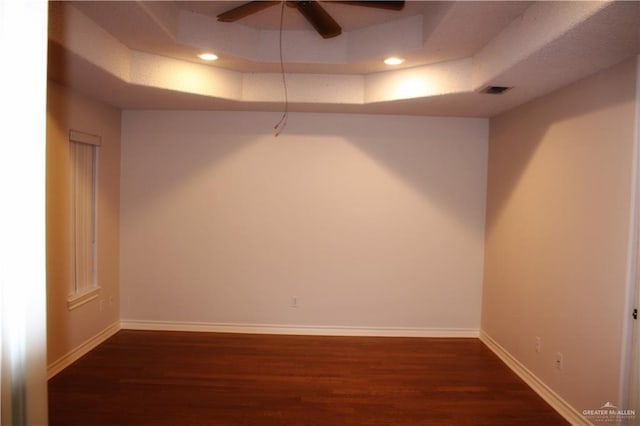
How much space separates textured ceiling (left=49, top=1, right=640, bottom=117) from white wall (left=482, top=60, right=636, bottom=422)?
0.25 metres

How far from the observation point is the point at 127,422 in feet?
8.45

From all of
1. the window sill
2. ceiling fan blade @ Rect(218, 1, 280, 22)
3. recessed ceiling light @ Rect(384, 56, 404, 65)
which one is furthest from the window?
recessed ceiling light @ Rect(384, 56, 404, 65)

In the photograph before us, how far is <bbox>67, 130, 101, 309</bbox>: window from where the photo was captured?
341 cm

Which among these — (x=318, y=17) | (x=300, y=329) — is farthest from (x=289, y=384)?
(x=318, y=17)

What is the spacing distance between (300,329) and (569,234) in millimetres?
2679

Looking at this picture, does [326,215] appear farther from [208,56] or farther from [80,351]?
[80,351]

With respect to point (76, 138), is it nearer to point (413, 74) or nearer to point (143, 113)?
point (143, 113)

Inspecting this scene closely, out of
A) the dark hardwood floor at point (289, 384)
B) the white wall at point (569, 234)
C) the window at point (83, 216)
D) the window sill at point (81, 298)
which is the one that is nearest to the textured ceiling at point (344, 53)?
the white wall at point (569, 234)

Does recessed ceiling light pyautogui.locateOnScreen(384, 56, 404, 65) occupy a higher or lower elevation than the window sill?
higher

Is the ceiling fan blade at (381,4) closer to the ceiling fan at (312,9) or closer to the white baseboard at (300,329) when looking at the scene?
the ceiling fan at (312,9)

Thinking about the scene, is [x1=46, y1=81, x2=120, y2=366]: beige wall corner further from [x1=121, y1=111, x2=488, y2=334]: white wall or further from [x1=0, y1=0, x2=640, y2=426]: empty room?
[x1=121, y1=111, x2=488, y2=334]: white wall

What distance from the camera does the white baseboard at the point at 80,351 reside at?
3.15 meters

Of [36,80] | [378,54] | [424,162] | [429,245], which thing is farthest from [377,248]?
[36,80]

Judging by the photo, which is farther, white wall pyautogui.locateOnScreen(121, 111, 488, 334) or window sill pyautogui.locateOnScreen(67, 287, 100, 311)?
white wall pyautogui.locateOnScreen(121, 111, 488, 334)
